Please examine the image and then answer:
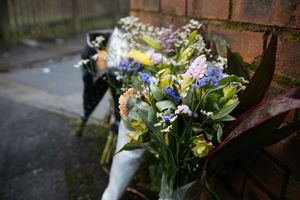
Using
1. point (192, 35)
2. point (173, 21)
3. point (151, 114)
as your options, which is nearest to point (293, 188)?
point (151, 114)

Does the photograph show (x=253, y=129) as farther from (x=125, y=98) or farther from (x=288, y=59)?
(x=125, y=98)

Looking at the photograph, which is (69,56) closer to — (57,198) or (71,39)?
(71,39)

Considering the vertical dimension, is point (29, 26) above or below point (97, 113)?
above

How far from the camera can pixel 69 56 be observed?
20.5ft

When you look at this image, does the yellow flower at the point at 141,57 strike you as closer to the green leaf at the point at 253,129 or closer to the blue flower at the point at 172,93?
the blue flower at the point at 172,93

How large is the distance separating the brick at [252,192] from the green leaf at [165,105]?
1.50 feet

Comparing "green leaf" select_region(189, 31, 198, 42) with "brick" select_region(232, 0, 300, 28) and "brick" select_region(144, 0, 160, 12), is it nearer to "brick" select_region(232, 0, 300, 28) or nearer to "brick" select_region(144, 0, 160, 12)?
"brick" select_region(232, 0, 300, 28)

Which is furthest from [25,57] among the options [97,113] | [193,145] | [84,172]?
[193,145]

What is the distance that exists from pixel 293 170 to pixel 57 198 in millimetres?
1352

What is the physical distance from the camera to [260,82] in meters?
1.00

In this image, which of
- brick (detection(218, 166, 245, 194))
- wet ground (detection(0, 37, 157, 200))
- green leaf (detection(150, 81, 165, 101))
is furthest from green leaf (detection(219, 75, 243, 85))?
wet ground (detection(0, 37, 157, 200))

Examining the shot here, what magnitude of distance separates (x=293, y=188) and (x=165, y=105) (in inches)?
19.6

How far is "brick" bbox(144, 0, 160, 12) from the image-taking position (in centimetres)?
182

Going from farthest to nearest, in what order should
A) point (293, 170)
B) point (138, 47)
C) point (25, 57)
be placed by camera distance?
point (25, 57) → point (138, 47) → point (293, 170)
